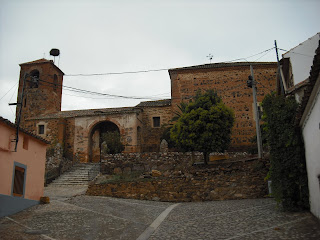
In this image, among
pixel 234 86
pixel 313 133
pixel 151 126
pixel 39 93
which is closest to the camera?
pixel 313 133

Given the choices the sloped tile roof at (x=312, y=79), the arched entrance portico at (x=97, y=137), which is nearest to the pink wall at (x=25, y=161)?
the sloped tile roof at (x=312, y=79)

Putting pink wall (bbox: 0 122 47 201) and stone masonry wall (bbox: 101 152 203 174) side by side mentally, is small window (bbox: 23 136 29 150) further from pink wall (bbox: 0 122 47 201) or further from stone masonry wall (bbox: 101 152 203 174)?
stone masonry wall (bbox: 101 152 203 174)

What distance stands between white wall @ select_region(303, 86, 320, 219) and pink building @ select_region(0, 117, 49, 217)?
31.1ft

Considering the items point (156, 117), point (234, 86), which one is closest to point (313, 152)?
point (234, 86)

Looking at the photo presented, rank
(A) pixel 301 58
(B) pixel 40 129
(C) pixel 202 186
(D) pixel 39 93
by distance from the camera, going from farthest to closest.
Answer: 1. (D) pixel 39 93
2. (B) pixel 40 129
3. (C) pixel 202 186
4. (A) pixel 301 58

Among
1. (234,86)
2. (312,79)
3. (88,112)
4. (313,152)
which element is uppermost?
(234,86)

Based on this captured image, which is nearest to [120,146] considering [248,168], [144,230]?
[248,168]

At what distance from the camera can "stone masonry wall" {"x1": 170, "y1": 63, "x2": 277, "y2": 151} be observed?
2542 centimetres

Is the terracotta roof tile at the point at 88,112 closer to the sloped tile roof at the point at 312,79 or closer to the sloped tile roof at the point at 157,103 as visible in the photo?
the sloped tile roof at the point at 157,103

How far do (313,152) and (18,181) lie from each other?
10.6m

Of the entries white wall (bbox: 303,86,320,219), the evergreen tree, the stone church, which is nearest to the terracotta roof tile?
the stone church

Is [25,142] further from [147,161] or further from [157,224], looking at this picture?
[147,161]

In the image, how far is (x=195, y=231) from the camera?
792cm

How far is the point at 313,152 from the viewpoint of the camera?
7.50 m
